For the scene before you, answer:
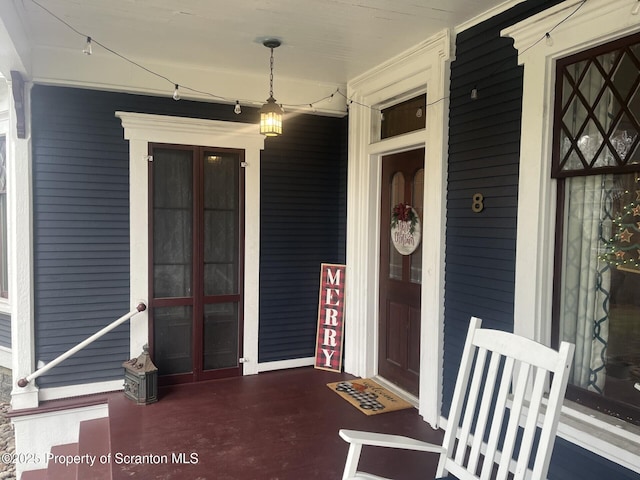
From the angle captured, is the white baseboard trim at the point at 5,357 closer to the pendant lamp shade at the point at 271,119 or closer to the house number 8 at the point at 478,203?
the pendant lamp shade at the point at 271,119


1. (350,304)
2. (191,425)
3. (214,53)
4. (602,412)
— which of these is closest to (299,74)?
(214,53)

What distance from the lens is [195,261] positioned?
4.16 meters

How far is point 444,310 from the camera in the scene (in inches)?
131

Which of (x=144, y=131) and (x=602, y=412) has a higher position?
(x=144, y=131)

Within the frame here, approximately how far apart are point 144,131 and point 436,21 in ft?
7.94

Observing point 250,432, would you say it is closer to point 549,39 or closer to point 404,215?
point 404,215

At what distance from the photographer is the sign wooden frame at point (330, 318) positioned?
4535 mm

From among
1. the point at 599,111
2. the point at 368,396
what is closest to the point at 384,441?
the point at 599,111

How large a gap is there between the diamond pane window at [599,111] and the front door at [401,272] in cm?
128

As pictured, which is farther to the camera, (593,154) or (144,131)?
(144,131)

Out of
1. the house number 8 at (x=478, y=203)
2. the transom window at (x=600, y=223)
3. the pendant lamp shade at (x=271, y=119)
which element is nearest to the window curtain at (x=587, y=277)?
the transom window at (x=600, y=223)

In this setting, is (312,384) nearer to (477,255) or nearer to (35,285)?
(477,255)

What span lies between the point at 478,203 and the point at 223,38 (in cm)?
211

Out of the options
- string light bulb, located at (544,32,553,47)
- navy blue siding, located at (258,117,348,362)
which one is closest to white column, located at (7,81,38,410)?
navy blue siding, located at (258,117,348,362)
